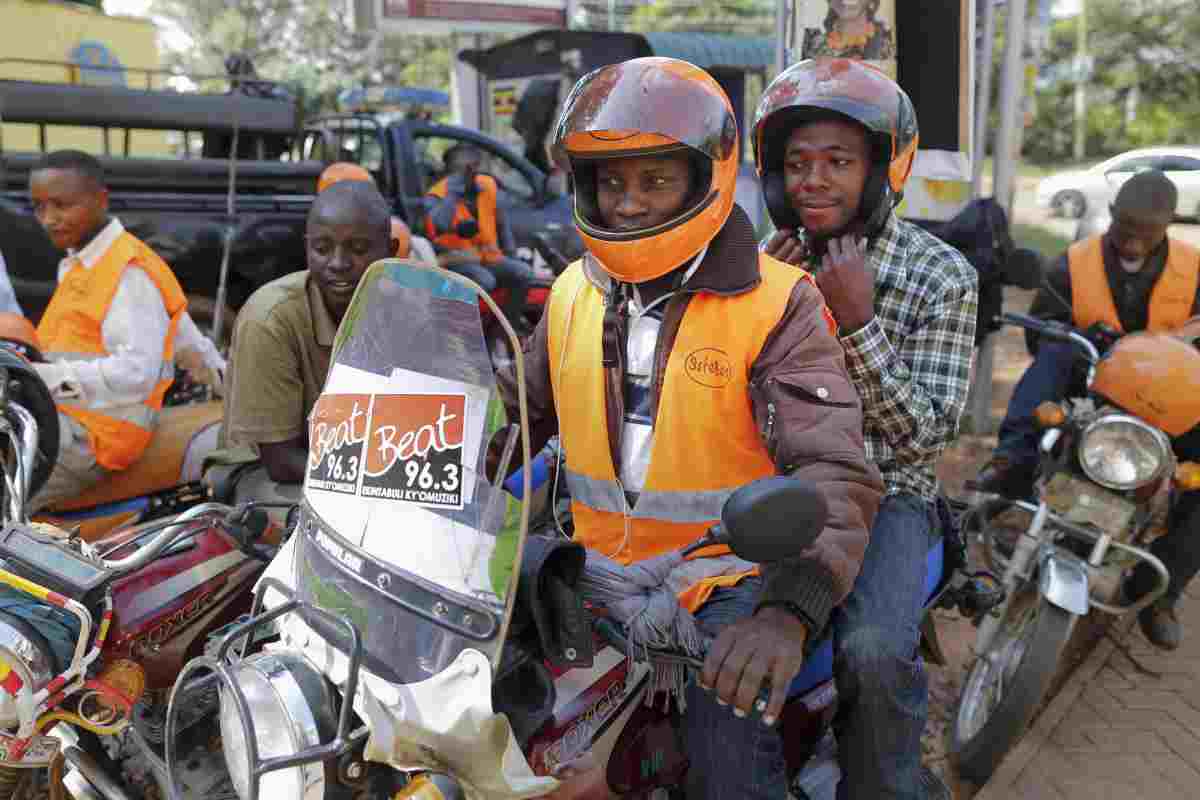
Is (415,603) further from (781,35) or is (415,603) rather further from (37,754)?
(781,35)

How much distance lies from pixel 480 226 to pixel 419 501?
23.6 feet

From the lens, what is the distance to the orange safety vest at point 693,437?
2061 millimetres

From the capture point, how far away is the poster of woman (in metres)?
4.92

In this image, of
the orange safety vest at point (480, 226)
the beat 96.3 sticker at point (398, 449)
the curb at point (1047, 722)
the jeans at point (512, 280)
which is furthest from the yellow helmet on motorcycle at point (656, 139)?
the orange safety vest at point (480, 226)

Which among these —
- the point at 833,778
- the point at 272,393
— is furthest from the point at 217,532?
the point at 833,778

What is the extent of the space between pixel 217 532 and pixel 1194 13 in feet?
68.2

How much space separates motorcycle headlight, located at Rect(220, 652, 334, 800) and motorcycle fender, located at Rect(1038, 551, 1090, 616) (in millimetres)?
Result: 2532

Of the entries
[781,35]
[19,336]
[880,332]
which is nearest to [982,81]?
[781,35]

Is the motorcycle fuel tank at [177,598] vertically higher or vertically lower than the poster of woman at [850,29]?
lower

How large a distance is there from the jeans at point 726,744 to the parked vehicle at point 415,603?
254 millimetres

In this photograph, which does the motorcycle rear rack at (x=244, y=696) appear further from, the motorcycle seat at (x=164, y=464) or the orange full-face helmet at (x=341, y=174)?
the orange full-face helmet at (x=341, y=174)

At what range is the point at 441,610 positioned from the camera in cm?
156

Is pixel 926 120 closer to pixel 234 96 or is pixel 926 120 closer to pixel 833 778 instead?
pixel 833 778

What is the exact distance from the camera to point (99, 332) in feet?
11.8
